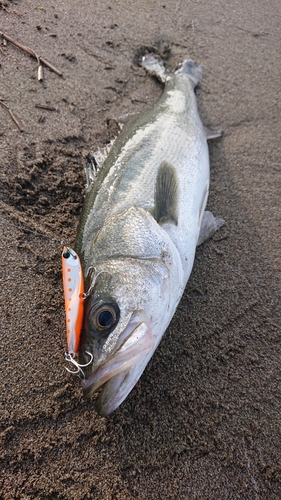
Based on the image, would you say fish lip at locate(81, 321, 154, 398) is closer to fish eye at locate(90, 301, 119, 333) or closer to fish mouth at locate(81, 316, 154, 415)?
fish mouth at locate(81, 316, 154, 415)

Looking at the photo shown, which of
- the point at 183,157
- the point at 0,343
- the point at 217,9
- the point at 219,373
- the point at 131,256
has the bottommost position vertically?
the point at 0,343

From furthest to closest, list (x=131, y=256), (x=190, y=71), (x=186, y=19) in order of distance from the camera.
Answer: (x=186, y=19) < (x=190, y=71) < (x=131, y=256)

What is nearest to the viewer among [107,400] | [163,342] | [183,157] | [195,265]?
[107,400]

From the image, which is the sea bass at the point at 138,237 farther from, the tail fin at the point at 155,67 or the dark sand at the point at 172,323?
the tail fin at the point at 155,67

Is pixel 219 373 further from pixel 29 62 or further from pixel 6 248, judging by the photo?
pixel 29 62

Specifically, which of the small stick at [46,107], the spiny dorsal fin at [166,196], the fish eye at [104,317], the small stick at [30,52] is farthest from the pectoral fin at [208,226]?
the small stick at [30,52]

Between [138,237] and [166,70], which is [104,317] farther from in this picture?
[166,70]

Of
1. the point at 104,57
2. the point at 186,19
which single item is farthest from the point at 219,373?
the point at 186,19
